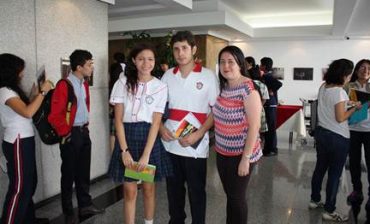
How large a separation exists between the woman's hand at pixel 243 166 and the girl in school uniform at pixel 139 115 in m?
0.54

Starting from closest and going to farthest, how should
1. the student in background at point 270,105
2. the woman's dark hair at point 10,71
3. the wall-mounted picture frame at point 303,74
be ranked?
the woman's dark hair at point 10,71 → the student in background at point 270,105 → the wall-mounted picture frame at point 303,74

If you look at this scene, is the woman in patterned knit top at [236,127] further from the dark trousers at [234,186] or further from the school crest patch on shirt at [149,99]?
the school crest patch on shirt at [149,99]

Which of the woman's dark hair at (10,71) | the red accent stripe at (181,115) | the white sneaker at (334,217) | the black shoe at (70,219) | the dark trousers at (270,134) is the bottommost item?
the black shoe at (70,219)

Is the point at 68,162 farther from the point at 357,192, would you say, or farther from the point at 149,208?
the point at 357,192

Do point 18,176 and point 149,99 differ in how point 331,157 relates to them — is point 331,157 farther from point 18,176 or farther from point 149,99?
point 18,176

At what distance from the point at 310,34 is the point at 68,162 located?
8.20 m

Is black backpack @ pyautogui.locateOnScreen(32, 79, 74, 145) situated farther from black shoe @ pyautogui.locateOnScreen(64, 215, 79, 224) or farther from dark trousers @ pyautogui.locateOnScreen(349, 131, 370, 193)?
dark trousers @ pyautogui.locateOnScreen(349, 131, 370, 193)

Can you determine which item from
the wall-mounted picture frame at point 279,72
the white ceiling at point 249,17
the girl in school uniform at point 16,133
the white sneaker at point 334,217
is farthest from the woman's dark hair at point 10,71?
the wall-mounted picture frame at point 279,72

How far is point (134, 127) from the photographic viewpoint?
7.19 ft

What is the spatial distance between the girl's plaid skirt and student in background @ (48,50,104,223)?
73 cm

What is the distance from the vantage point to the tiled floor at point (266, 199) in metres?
2.99

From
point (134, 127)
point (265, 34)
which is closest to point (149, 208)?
point (134, 127)

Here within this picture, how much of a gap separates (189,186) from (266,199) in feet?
5.15

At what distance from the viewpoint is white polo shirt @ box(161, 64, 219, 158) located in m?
2.16
